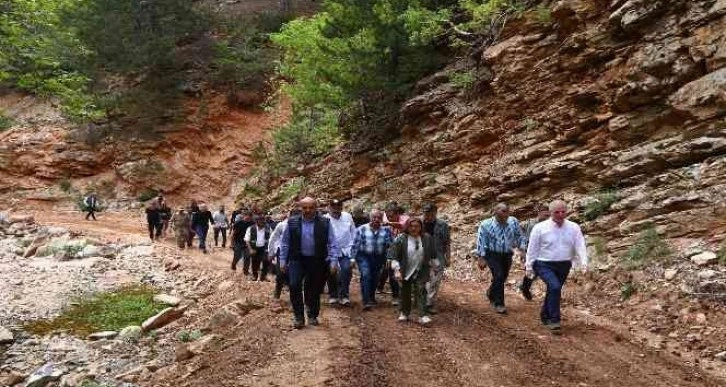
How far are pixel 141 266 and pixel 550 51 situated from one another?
12837 mm

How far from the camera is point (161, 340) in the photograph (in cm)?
1009

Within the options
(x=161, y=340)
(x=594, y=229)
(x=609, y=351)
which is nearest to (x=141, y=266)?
(x=161, y=340)

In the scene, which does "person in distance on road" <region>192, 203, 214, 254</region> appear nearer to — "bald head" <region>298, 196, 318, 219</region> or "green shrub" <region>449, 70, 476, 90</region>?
"green shrub" <region>449, 70, 476, 90</region>

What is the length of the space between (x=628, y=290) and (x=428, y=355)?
4.62 metres

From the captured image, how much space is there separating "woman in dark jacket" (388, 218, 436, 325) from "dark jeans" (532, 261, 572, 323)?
1633 millimetres

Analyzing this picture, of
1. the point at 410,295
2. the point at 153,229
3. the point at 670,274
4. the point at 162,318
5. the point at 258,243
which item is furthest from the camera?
the point at 153,229

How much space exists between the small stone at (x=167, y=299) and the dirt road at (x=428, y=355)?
11.9ft

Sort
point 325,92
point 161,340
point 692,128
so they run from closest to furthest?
point 161,340 < point 692,128 < point 325,92

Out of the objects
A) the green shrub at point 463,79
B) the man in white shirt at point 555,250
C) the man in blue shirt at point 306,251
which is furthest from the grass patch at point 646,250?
the green shrub at point 463,79

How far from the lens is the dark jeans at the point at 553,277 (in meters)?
8.17

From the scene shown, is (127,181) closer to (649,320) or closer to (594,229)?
(594,229)

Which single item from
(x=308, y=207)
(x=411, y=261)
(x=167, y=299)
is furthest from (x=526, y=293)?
(x=167, y=299)

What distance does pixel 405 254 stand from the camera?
344 inches

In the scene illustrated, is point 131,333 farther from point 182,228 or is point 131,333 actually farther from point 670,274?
point 182,228
